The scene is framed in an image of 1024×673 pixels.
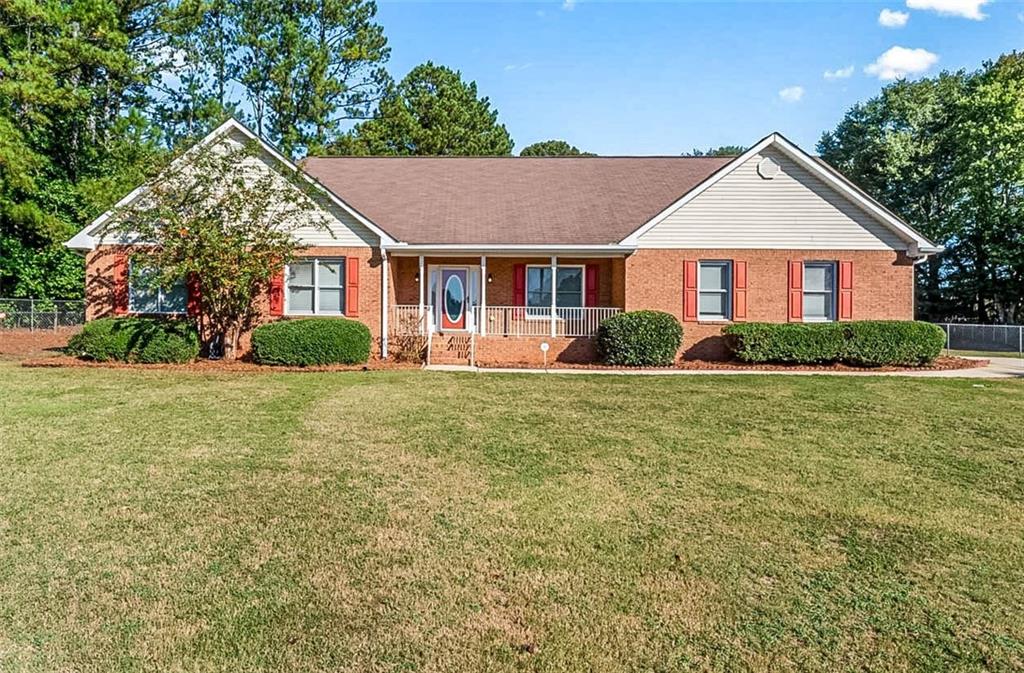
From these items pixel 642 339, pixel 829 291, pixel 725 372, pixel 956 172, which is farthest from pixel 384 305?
pixel 956 172

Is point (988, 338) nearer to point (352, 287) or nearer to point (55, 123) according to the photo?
point (352, 287)

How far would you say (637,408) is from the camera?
356 inches

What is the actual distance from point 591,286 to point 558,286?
0.90 m

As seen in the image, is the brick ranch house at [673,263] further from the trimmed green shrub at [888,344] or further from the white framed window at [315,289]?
the trimmed green shrub at [888,344]

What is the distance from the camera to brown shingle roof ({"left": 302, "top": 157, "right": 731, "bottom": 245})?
1638 centimetres

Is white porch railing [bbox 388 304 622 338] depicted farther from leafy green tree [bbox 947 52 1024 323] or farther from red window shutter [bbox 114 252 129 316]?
leafy green tree [bbox 947 52 1024 323]

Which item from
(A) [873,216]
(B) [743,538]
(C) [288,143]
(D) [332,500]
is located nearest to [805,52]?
(A) [873,216]

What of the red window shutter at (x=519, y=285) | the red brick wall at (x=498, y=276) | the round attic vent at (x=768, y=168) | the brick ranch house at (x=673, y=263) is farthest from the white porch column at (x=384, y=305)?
the round attic vent at (x=768, y=168)

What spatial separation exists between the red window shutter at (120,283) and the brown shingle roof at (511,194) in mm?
5623

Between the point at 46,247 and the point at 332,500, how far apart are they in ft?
85.5

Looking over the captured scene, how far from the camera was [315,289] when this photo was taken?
1579 centimetres

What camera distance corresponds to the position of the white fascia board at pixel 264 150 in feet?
48.1

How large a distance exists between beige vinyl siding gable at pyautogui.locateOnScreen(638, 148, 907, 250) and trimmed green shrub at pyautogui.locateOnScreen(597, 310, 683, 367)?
2.29 meters

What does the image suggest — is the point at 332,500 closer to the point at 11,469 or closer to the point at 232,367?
the point at 11,469
